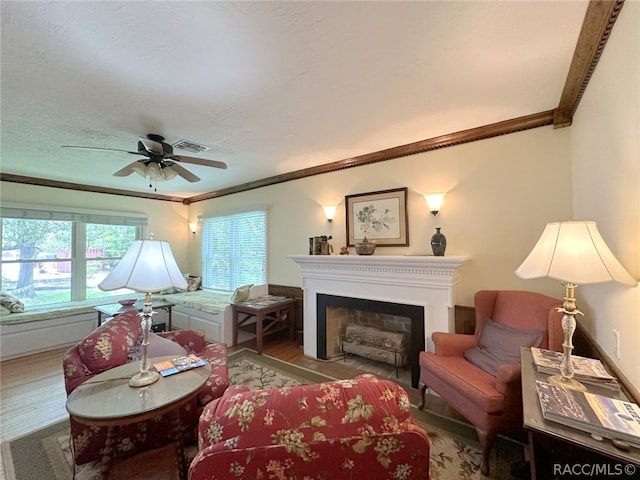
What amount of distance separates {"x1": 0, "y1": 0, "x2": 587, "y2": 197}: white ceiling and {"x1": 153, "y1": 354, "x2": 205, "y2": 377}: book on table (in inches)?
75.3

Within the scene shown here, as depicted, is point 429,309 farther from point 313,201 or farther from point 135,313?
point 135,313

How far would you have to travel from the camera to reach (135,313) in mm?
2410

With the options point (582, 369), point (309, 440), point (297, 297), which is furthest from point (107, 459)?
point (297, 297)

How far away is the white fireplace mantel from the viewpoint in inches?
101

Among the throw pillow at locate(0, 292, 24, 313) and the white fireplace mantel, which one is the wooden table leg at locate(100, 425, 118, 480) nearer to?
the white fireplace mantel

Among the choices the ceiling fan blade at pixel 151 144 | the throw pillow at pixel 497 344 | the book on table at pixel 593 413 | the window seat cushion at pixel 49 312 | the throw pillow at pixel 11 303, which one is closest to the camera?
the book on table at pixel 593 413

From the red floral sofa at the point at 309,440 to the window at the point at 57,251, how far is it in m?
5.23

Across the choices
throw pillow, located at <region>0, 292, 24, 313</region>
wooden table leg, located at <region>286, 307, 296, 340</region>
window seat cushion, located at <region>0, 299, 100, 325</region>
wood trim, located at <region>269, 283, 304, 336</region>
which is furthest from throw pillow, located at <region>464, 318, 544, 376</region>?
throw pillow, located at <region>0, 292, 24, 313</region>

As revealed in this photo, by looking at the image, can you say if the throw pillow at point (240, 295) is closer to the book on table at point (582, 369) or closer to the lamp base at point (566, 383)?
the book on table at point (582, 369)

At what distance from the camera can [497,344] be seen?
2.10 meters

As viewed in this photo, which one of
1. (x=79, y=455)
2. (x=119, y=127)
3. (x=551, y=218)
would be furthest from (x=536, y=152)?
(x=79, y=455)

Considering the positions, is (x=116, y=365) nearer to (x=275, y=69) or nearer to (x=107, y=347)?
(x=107, y=347)

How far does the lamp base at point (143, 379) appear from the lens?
160cm

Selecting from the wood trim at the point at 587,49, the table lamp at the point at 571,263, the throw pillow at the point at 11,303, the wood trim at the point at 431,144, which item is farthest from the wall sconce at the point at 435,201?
the throw pillow at the point at 11,303
